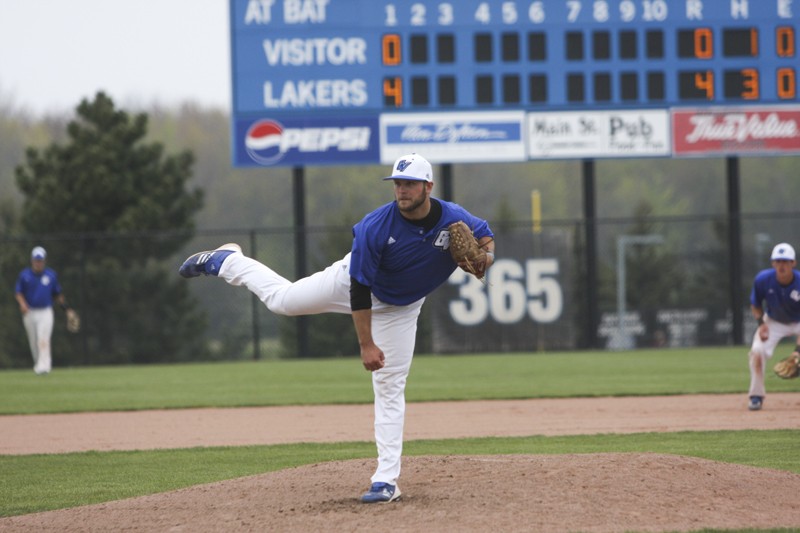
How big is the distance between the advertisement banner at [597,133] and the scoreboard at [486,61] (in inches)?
6.2

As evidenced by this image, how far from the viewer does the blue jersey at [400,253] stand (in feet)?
21.2

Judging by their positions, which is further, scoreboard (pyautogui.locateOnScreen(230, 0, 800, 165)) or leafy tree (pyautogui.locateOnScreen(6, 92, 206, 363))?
leafy tree (pyautogui.locateOnScreen(6, 92, 206, 363))

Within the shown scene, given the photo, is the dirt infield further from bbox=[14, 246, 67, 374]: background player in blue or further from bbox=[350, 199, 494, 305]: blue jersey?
bbox=[14, 246, 67, 374]: background player in blue

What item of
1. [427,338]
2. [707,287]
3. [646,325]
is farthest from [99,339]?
[707,287]

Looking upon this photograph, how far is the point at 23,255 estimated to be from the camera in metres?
26.5

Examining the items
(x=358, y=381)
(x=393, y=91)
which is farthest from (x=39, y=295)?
(x=393, y=91)

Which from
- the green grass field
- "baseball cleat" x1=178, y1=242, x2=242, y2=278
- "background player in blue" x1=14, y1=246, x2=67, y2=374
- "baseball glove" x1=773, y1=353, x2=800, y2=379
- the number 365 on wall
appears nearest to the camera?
"baseball cleat" x1=178, y1=242, x2=242, y2=278

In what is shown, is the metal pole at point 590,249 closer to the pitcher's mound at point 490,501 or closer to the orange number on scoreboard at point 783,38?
the orange number on scoreboard at point 783,38

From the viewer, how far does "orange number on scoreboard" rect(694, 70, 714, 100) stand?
909 inches

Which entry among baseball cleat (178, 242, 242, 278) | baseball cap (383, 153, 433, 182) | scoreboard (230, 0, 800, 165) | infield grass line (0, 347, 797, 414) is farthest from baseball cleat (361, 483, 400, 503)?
scoreboard (230, 0, 800, 165)

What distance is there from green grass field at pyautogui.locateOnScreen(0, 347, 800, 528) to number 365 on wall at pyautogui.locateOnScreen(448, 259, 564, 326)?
1080 mm

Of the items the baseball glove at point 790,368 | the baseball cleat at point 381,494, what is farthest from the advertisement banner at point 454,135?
the baseball cleat at point 381,494

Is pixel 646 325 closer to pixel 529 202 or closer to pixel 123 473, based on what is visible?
pixel 123 473

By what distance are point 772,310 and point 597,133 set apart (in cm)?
1129
